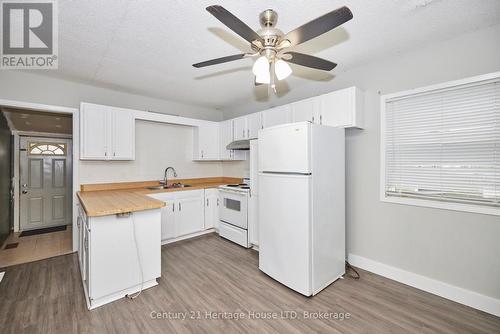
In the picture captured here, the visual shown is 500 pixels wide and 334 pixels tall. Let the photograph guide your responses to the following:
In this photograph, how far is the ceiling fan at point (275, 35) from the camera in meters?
1.19

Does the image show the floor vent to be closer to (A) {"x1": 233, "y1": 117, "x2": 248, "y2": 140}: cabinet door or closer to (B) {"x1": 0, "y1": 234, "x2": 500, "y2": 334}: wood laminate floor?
(B) {"x1": 0, "y1": 234, "x2": 500, "y2": 334}: wood laminate floor

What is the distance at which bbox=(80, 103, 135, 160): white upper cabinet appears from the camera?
3076 mm

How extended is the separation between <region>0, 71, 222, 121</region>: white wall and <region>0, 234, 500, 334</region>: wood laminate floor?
7.32 feet

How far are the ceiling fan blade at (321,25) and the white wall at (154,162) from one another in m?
3.28

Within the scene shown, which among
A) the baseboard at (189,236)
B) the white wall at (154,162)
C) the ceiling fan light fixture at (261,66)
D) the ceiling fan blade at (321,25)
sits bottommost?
the baseboard at (189,236)

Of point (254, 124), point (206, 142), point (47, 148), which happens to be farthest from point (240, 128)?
point (47, 148)

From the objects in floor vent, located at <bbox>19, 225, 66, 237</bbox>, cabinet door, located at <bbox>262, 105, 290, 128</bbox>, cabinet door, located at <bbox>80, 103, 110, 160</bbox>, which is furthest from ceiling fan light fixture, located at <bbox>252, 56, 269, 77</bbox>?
floor vent, located at <bbox>19, 225, 66, 237</bbox>

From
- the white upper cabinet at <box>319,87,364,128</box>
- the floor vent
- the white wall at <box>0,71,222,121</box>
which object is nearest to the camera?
the white upper cabinet at <box>319,87,364,128</box>

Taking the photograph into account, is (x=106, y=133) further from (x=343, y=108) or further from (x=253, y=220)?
(x=343, y=108)

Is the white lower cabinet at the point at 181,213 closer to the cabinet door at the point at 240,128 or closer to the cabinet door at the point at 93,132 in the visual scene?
the cabinet door at the point at 93,132

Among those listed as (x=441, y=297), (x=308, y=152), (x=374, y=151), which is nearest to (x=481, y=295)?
(x=441, y=297)

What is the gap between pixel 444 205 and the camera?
2.18m

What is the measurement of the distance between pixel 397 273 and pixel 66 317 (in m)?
3.30

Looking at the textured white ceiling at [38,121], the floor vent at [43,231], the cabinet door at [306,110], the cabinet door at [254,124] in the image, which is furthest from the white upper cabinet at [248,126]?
the floor vent at [43,231]
